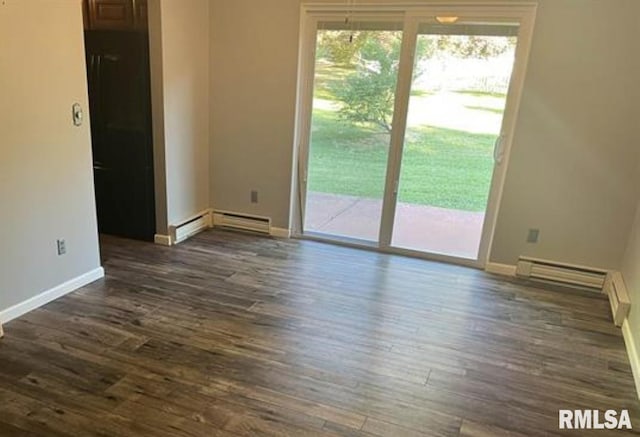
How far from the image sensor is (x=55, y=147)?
2.95 m

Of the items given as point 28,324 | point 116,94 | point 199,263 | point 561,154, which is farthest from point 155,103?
point 561,154

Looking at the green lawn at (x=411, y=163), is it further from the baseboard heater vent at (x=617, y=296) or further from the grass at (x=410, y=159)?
the baseboard heater vent at (x=617, y=296)

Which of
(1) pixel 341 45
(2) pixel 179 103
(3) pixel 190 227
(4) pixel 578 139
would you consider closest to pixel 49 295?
(3) pixel 190 227

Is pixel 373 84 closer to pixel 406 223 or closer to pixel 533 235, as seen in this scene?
pixel 406 223

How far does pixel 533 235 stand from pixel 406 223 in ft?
3.51

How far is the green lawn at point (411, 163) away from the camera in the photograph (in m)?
3.92

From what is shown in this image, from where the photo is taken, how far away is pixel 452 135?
3.92 meters

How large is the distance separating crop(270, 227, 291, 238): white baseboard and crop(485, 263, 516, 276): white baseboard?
6.17 ft

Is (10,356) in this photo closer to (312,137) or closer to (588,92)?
(312,137)

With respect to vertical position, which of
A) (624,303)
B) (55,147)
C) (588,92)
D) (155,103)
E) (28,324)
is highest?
(588,92)

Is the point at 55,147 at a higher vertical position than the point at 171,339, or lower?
higher

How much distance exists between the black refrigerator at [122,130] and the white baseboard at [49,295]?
906mm

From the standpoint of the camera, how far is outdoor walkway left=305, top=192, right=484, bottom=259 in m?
4.09

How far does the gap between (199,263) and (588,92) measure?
3.29 metres
